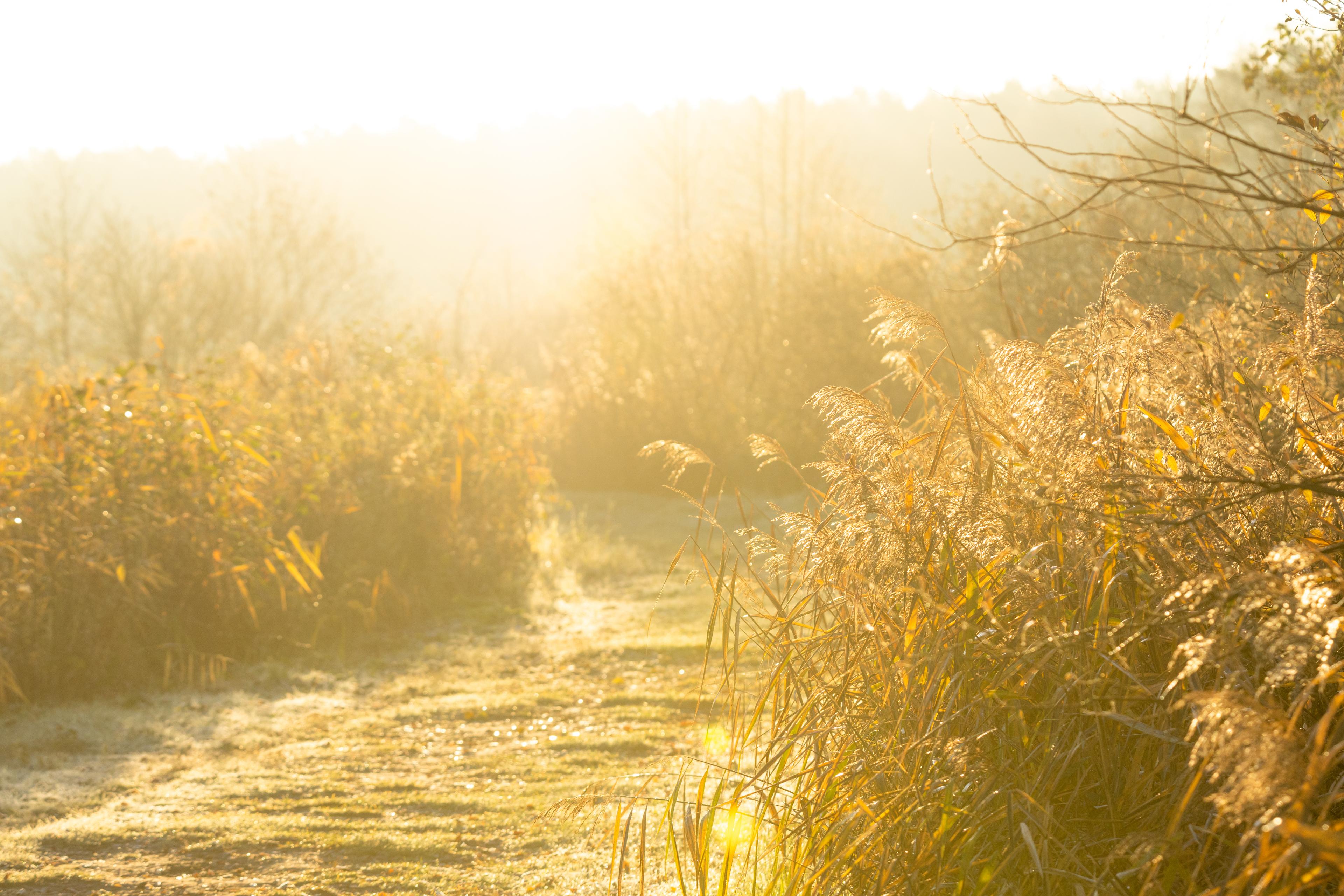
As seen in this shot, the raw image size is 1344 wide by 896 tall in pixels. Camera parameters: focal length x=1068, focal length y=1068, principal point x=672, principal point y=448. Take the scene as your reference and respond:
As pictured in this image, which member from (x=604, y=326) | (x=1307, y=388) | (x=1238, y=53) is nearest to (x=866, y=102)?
(x=604, y=326)

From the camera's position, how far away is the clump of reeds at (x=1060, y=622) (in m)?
2.15

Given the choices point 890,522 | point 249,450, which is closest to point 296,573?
point 249,450

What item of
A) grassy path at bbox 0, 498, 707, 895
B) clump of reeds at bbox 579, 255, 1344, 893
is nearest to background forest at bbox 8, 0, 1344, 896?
clump of reeds at bbox 579, 255, 1344, 893

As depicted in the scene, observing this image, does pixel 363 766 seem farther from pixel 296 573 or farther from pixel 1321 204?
pixel 1321 204

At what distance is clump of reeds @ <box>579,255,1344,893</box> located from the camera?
7.06 ft

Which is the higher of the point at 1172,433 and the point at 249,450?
the point at 1172,433

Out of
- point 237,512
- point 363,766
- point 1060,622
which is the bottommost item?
point 363,766

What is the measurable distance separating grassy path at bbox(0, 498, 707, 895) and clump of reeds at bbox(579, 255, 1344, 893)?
0.80 m

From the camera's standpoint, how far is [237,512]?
23.4 ft

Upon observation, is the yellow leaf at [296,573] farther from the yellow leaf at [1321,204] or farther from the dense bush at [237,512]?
the yellow leaf at [1321,204]

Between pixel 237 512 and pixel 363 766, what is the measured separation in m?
2.68

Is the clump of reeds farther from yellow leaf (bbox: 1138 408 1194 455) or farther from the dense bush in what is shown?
the dense bush

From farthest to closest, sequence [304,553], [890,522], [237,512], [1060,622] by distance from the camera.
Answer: [237,512] < [304,553] < [890,522] < [1060,622]

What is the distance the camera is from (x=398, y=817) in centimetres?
440
